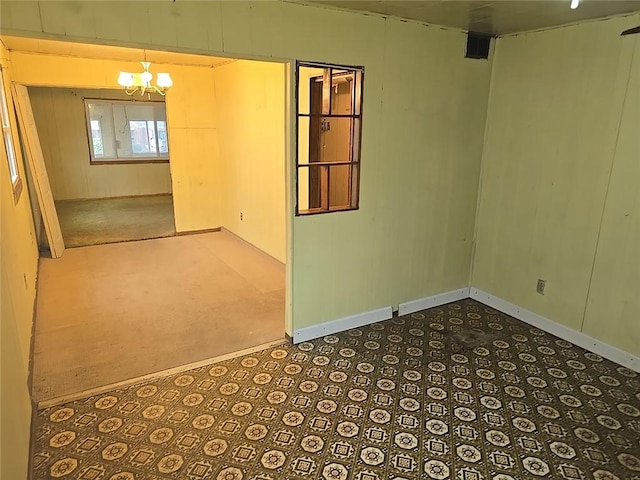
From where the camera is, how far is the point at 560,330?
349cm

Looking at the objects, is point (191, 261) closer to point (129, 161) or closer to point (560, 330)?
point (560, 330)

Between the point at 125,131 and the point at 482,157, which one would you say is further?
the point at 125,131

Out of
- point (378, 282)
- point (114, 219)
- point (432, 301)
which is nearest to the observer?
point (378, 282)

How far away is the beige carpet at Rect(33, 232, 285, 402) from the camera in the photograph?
10.0 feet

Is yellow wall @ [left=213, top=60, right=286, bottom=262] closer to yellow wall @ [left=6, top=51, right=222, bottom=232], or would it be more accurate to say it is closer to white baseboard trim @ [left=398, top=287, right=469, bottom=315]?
yellow wall @ [left=6, top=51, right=222, bottom=232]

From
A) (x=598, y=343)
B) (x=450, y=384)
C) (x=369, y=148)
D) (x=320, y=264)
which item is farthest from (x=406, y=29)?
(x=598, y=343)

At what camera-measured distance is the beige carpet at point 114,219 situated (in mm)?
6367

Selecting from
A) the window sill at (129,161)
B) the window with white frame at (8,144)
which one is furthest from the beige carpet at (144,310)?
the window sill at (129,161)

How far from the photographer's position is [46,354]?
10.3 ft

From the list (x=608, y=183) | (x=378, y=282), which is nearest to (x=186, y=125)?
(x=378, y=282)

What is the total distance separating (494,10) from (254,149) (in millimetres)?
3162

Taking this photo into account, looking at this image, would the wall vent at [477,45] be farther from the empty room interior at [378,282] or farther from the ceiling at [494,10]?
the ceiling at [494,10]

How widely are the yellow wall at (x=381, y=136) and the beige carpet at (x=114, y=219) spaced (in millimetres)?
3899

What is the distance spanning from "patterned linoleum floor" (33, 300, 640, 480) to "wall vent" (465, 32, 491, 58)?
7.83 ft
